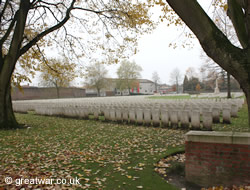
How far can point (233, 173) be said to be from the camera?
3.42 metres

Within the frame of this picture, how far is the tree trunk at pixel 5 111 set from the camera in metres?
9.80

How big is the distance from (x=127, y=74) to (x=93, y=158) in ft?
231

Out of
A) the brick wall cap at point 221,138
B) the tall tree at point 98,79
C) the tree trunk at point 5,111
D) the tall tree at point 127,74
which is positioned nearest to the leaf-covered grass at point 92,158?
the brick wall cap at point 221,138

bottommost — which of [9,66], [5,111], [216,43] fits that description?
[5,111]

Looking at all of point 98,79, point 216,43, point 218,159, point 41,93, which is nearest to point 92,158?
point 218,159

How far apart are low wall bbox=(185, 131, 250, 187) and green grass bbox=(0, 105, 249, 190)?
0.67m

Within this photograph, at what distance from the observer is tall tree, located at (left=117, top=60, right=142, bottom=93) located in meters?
74.8

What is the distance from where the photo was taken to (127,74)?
246ft

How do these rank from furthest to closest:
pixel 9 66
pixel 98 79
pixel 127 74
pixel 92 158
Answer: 1. pixel 127 74
2. pixel 98 79
3. pixel 9 66
4. pixel 92 158

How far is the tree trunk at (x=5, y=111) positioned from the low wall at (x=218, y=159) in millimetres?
9653

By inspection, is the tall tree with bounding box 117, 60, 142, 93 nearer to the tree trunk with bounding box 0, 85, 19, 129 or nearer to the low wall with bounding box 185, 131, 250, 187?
the tree trunk with bounding box 0, 85, 19, 129

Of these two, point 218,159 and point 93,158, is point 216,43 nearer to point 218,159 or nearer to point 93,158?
point 218,159

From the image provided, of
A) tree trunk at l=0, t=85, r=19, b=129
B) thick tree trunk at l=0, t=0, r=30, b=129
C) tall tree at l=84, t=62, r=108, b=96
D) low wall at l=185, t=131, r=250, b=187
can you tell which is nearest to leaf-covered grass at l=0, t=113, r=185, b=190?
low wall at l=185, t=131, r=250, b=187

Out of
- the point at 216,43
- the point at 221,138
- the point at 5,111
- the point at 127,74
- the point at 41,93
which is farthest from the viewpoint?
the point at 127,74
